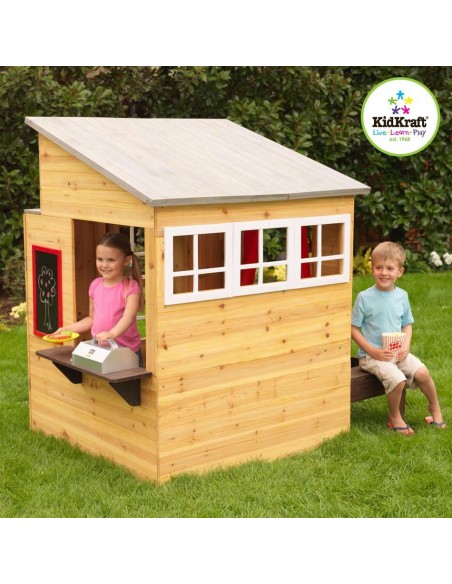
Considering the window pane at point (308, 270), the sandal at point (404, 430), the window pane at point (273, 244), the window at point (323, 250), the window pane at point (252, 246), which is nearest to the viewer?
the window pane at point (252, 246)

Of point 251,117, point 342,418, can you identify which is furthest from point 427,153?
point 342,418

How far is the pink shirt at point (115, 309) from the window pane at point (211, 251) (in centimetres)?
87

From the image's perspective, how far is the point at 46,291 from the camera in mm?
5656

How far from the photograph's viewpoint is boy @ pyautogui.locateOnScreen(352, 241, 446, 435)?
5734 mm

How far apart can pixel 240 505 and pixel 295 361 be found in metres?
1.13

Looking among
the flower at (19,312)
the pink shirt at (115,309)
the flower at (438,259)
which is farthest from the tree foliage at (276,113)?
the pink shirt at (115,309)

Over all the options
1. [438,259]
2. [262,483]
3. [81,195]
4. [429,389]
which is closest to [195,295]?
[81,195]

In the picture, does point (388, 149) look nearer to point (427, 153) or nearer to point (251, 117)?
point (427, 153)

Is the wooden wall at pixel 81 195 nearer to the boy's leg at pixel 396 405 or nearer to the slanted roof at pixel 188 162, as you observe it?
the slanted roof at pixel 188 162

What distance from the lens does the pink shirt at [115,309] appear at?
17.0ft

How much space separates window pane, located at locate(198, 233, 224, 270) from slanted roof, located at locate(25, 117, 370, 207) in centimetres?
68

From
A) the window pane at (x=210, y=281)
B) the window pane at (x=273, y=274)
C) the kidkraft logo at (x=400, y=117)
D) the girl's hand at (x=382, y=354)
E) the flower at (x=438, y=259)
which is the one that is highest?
the kidkraft logo at (x=400, y=117)

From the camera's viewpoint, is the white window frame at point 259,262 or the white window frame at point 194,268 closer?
the white window frame at point 194,268

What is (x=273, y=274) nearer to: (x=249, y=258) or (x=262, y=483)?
(x=249, y=258)
